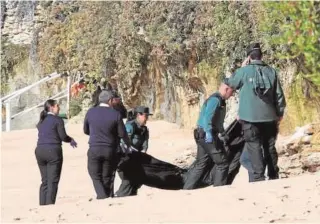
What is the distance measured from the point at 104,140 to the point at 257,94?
1679 millimetres

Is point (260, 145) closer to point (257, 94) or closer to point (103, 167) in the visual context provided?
point (257, 94)

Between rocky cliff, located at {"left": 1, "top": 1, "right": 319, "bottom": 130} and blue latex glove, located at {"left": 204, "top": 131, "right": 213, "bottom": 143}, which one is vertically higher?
rocky cliff, located at {"left": 1, "top": 1, "right": 319, "bottom": 130}

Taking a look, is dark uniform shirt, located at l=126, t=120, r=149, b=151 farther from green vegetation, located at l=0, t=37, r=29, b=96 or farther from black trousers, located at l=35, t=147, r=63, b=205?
green vegetation, located at l=0, t=37, r=29, b=96

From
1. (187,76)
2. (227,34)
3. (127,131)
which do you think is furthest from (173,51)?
(127,131)

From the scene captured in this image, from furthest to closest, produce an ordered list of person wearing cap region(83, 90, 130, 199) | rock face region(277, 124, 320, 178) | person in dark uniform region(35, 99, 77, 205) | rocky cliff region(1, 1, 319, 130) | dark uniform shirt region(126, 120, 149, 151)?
rocky cliff region(1, 1, 319, 130) → rock face region(277, 124, 320, 178) → dark uniform shirt region(126, 120, 149, 151) → person in dark uniform region(35, 99, 77, 205) → person wearing cap region(83, 90, 130, 199)

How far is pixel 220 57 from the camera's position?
53.8 feet

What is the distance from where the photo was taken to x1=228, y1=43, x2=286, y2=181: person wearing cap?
336 inches

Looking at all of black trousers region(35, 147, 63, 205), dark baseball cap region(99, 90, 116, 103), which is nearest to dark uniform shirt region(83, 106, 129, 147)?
dark baseball cap region(99, 90, 116, 103)

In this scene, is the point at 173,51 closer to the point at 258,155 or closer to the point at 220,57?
the point at 220,57

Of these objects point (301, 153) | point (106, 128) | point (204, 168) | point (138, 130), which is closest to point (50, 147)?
point (106, 128)

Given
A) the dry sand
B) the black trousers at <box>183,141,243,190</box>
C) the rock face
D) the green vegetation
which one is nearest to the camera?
the dry sand

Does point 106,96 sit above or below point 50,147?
above

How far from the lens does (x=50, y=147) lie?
9281mm

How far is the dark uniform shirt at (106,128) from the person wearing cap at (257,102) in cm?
128
